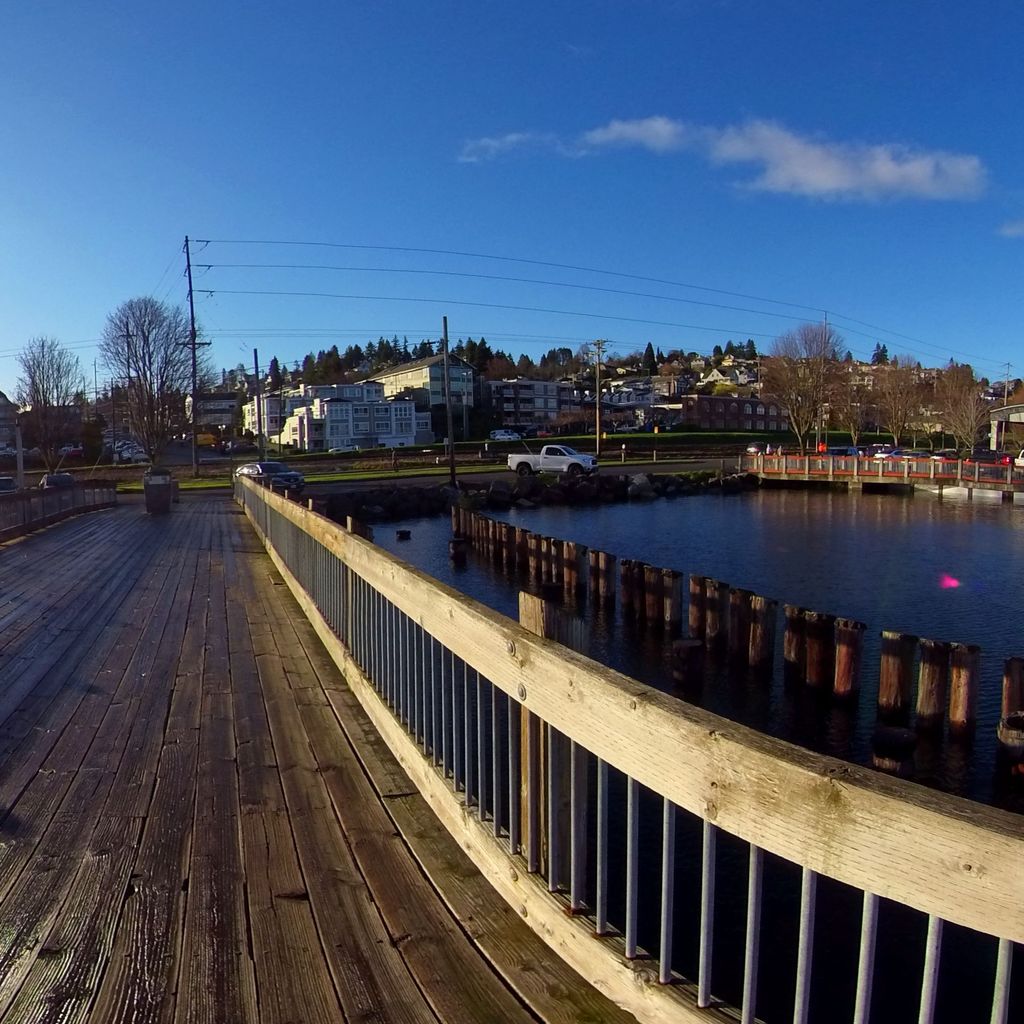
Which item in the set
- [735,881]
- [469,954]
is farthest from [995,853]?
[735,881]

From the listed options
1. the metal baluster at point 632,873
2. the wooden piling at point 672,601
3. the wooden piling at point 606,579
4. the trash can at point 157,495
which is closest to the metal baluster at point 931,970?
the metal baluster at point 632,873

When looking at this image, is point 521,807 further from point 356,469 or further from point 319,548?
point 356,469

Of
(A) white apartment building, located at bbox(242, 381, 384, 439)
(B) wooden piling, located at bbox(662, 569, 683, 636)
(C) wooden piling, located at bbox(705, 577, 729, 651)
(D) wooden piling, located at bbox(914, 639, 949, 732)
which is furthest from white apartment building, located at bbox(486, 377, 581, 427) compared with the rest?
(D) wooden piling, located at bbox(914, 639, 949, 732)

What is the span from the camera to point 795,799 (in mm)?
1796

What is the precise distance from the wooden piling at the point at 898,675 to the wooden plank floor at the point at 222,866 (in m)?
6.82

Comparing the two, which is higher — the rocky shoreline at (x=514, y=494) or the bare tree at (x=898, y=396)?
the bare tree at (x=898, y=396)

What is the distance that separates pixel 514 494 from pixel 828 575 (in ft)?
71.1

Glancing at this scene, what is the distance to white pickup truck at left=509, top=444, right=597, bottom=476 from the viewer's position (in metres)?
49.3

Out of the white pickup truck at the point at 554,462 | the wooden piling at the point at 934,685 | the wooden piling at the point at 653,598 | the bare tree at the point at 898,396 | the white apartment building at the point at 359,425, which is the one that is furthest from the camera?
the white apartment building at the point at 359,425

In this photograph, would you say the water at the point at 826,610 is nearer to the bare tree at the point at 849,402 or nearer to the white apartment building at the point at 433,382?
the bare tree at the point at 849,402

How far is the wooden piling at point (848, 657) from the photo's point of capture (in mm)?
11023

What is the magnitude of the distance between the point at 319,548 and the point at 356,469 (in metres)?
51.2

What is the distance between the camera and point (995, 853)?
145 centimetres

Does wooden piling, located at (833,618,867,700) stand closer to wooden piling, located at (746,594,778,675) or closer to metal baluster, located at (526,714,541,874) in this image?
wooden piling, located at (746,594,778,675)
